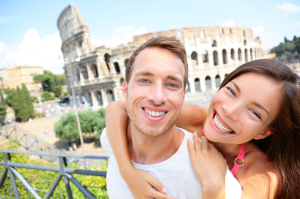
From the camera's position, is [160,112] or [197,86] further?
[197,86]

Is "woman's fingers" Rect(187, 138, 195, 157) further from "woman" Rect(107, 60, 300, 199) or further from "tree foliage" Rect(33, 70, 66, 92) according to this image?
"tree foliage" Rect(33, 70, 66, 92)

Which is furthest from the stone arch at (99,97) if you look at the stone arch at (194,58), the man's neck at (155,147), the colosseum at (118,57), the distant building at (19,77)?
the distant building at (19,77)

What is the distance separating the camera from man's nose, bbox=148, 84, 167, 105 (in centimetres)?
126

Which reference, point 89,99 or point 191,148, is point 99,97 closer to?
point 89,99

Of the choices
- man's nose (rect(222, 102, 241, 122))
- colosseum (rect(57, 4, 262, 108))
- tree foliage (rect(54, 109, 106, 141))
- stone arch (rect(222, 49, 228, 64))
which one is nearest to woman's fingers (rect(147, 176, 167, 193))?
man's nose (rect(222, 102, 241, 122))

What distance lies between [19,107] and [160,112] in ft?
126

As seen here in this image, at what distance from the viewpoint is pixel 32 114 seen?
32.7 meters

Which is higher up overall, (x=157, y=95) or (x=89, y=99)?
(x=157, y=95)

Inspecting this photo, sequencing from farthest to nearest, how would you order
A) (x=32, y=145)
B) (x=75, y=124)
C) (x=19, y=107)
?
(x=19, y=107), (x=75, y=124), (x=32, y=145)

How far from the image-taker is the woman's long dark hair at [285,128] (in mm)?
1227

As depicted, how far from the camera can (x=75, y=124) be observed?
18266 mm

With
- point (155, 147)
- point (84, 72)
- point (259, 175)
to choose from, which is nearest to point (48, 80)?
point (84, 72)

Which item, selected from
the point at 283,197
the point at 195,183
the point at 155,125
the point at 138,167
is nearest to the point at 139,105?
the point at 155,125

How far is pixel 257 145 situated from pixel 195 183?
761 millimetres
